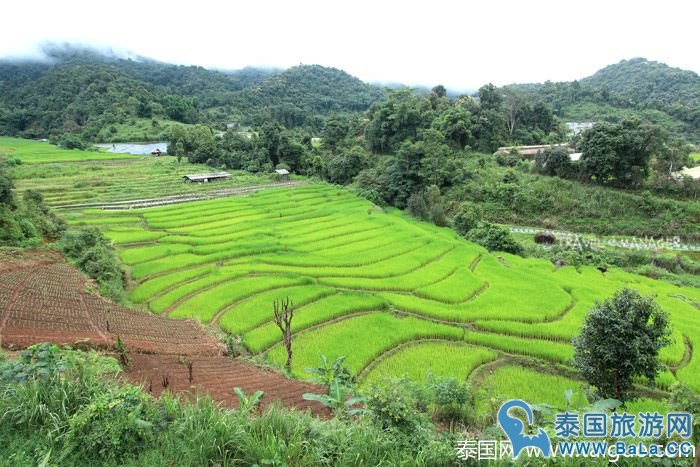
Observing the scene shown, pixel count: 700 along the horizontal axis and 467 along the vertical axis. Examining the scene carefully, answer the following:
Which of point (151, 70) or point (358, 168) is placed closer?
point (358, 168)

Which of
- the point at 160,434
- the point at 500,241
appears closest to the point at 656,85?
the point at 500,241

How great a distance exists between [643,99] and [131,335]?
8632 centimetres

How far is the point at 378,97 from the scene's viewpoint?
11238 cm

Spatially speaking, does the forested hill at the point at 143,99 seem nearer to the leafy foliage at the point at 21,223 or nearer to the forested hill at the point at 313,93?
the forested hill at the point at 313,93

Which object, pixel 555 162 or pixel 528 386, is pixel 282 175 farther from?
pixel 528 386

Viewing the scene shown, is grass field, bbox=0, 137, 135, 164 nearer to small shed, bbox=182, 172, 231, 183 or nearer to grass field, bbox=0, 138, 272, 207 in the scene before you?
grass field, bbox=0, 138, 272, 207

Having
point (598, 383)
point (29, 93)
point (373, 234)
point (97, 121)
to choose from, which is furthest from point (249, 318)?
point (29, 93)

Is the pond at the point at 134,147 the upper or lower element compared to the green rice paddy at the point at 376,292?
upper

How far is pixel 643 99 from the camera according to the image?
6894 cm

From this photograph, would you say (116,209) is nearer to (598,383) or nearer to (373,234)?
(373,234)

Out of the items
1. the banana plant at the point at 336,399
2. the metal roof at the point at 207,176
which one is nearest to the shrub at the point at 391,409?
the banana plant at the point at 336,399

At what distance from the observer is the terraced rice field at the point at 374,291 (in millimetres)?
12578

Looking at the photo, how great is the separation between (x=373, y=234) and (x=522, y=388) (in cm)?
1628

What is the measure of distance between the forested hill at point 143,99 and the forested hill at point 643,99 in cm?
4732
